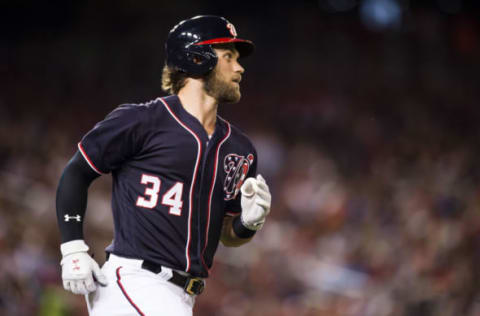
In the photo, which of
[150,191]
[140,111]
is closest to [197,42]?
[140,111]

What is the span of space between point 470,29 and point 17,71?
6555 mm

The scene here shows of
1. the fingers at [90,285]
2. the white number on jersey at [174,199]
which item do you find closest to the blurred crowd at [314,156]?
the white number on jersey at [174,199]

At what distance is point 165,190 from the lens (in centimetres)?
255

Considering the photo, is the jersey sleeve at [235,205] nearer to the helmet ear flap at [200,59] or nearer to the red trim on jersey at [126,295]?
the helmet ear flap at [200,59]

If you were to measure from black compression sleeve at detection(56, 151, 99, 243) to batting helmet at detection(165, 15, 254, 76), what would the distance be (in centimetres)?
63

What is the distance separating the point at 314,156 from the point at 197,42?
4904 millimetres

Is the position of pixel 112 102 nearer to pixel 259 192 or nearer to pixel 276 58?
pixel 276 58

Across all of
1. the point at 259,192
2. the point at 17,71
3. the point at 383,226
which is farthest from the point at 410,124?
the point at 17,71

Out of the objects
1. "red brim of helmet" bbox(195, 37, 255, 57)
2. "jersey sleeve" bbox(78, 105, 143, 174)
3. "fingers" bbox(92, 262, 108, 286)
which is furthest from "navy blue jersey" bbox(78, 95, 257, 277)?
"red brim of helmet" bbox(195, 37, 255, 57)

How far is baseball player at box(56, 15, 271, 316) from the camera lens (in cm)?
243

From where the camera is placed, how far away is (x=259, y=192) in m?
2.59

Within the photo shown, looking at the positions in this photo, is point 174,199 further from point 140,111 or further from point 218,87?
point 218,87

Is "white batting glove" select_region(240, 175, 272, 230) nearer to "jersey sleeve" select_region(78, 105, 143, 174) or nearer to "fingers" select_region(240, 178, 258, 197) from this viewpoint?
"fingers" select_region(240, 178, 258, 197)

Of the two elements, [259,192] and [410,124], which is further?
[410,124]
